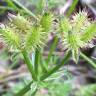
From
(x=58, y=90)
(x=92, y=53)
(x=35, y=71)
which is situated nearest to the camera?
(x=35, y=71)

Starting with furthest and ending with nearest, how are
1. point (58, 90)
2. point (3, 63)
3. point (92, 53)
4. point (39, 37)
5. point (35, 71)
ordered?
1. point (92, 53)
2. point (3, 63)
3. point (58, 90)
4. point (35, 71)
5. point (39, 37)

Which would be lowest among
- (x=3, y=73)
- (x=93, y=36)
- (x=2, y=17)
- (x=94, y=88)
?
(x=94, y=88)

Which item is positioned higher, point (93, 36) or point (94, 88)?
point (93, 36)

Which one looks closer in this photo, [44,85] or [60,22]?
[60,22]

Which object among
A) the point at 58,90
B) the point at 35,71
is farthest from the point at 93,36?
the point at 58,90

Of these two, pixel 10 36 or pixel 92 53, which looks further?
pixel 92 53

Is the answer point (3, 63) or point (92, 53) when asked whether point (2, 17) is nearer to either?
point (3, 63)

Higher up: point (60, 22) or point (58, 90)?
point (60, 22)

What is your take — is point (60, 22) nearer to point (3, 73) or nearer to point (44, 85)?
point (44, 85)

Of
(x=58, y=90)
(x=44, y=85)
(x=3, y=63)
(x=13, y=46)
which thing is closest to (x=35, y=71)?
(x=44, y=85)
